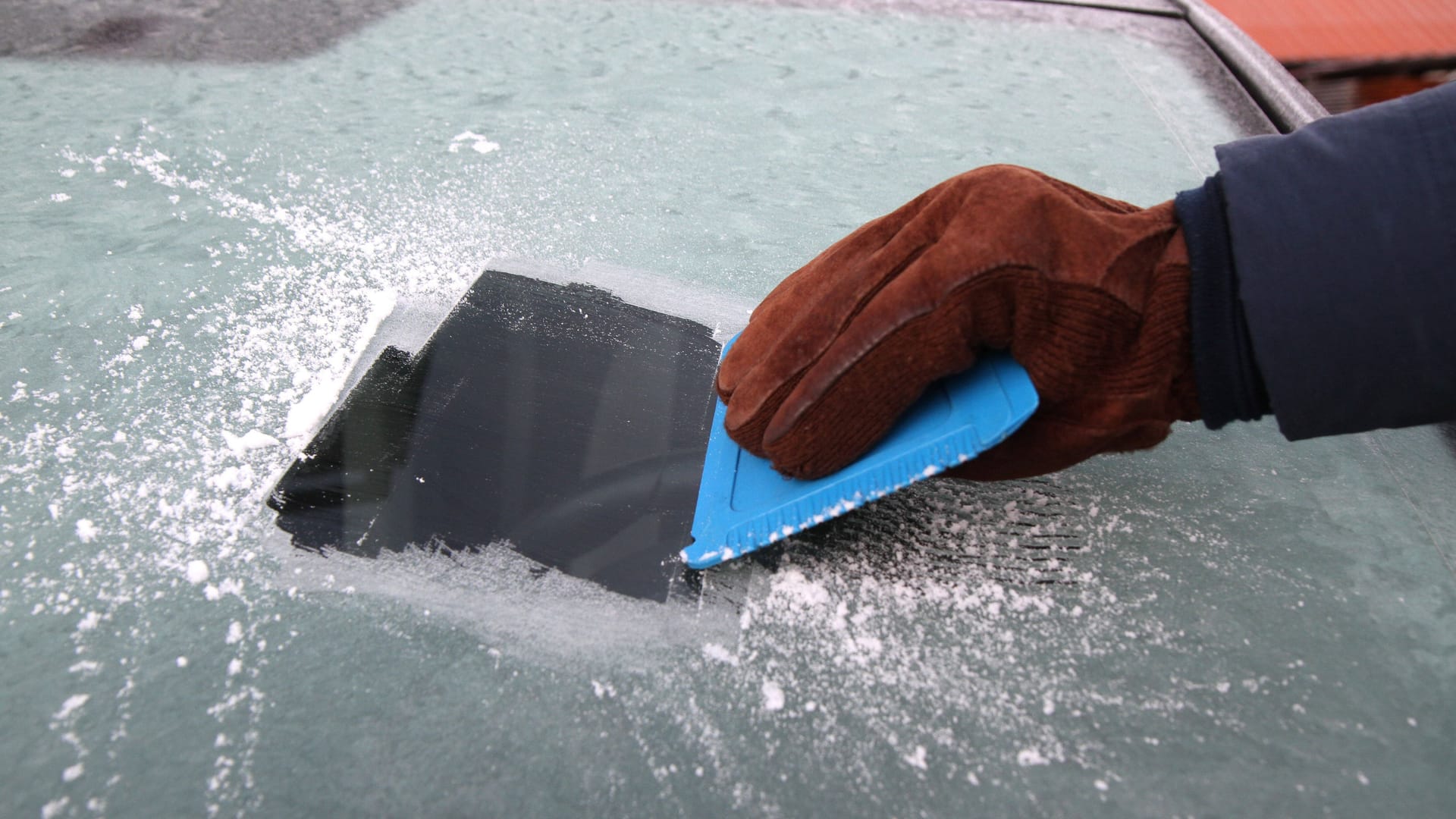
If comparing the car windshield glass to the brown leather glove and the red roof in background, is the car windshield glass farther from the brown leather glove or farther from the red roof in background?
the red roof in background

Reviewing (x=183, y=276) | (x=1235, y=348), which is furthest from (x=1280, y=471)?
(x=183, y=276)

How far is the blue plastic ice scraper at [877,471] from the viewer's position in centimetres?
136

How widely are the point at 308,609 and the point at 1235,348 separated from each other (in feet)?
5.08

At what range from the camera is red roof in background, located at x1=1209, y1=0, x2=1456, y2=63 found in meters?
3.57

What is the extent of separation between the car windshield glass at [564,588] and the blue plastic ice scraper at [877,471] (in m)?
0.10

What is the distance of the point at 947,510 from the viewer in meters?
1.67

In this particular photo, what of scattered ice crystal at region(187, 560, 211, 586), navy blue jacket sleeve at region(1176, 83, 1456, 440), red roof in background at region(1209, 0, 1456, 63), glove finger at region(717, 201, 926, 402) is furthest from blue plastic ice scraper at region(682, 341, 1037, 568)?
red roof in background at region(1209, 0, 1456, 63)

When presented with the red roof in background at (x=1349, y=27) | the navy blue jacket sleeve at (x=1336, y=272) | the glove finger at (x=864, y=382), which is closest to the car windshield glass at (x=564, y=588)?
the glove finger at (x=864, y=382)

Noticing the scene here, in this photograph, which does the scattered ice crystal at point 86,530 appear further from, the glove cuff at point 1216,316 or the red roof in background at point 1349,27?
the red roof in background at point 1349,27

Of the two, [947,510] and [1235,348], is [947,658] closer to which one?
[947,510]

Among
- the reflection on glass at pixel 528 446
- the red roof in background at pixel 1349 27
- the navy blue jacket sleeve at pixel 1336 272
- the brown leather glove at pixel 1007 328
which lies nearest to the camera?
the navy blue jacket sleeve at pixel 1336 272

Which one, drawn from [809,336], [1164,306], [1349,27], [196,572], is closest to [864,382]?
[809,336]

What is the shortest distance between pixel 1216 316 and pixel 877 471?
0.56m

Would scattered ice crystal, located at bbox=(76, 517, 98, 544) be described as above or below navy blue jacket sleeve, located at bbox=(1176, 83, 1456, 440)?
below
